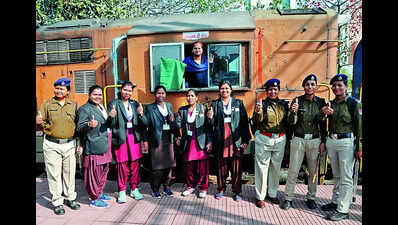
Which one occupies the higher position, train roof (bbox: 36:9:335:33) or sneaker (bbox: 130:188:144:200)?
train roof (bbox: 36:9:335:33)

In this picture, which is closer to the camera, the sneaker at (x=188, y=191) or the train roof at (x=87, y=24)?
the sneaker at (x=188, y=191)

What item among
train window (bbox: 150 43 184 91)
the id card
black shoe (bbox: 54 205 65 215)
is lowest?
black shoe (bbox: 54 205 65 215)

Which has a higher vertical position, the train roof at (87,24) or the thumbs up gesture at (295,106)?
the train roof at (87,24)

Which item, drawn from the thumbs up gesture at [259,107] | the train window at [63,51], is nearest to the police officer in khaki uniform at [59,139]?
the train window at [63,51]

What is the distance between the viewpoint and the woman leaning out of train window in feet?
12.3

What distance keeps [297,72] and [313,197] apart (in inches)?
88.7

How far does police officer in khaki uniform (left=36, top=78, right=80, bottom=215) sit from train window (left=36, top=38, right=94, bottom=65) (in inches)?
78.8

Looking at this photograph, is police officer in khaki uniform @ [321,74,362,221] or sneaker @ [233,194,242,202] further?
sneaker @ [233,194,242,202]

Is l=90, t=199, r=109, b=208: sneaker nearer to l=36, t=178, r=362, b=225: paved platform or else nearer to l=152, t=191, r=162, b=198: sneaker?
l=36, t=178, r=362, b=225: paved platform

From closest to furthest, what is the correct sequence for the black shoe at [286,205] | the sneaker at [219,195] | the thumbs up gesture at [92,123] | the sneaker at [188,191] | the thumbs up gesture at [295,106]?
the thumbs up gesture at [295,106], the thumbs up gesture at [92,123], the black shoe at [286,205], the sneaker at [219,195], the sneaker at [188,191]

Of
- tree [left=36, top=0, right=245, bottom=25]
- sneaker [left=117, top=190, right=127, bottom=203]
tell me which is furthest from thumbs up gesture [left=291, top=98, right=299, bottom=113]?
tree [left=36, top=0, right=245, bottom=25]

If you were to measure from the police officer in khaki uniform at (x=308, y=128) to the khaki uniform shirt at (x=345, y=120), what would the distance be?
17 centimetres

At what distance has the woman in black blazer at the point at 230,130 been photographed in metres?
3.98

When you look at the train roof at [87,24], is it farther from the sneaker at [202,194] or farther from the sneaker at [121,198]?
the sneaker at [202,194]
